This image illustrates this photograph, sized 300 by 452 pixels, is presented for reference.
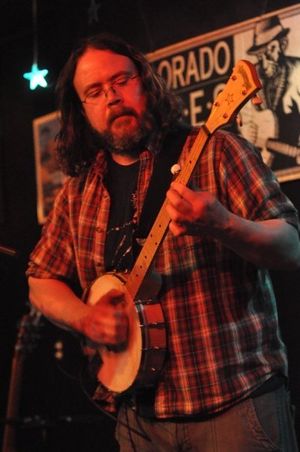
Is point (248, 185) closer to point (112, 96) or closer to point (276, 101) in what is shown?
point (112, 96)

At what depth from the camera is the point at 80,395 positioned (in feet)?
11.3

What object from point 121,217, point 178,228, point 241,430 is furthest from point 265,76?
point 241,430

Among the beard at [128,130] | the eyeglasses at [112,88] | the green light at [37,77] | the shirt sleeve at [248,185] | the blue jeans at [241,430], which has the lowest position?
the blue jeans at [241,430]

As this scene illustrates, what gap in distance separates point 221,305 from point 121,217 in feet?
1.63

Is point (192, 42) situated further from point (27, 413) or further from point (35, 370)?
point (27, 413)

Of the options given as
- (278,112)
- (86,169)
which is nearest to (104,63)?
(86,169)

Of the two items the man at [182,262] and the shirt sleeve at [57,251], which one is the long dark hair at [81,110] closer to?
the man at [182,262]

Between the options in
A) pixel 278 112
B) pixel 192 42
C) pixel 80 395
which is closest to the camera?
pixel 278 112

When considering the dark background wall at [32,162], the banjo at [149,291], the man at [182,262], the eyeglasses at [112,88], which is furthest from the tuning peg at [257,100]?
the dark background wall at [32,162]

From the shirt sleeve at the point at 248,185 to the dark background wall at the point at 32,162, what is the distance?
131cm

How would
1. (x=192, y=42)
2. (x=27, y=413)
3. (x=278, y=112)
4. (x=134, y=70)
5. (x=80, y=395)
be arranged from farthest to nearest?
(x=27, y=413) → (x=80, y=395) → (x=192, y=42) → (x=278, y=112) → (x=134, y=70)

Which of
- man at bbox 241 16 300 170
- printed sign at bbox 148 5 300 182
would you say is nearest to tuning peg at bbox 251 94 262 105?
printed sign at bbox 148 5 300 182

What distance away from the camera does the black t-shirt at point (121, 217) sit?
2.04m

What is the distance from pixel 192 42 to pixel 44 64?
1024mm
